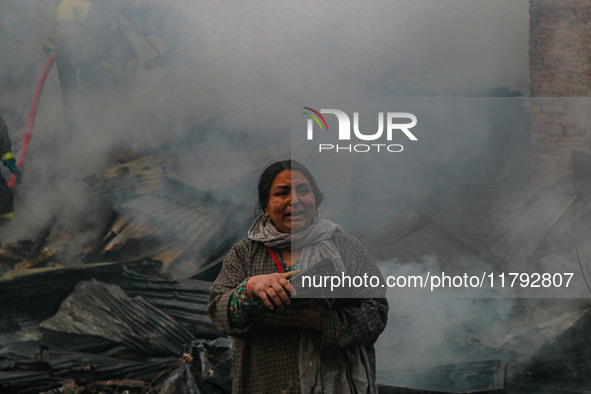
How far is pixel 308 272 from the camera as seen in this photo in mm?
2547

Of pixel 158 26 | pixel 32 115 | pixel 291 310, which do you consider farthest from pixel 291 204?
pixel 32 115

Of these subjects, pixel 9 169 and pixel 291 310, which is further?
pixel 9 169

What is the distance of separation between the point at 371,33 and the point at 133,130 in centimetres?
182

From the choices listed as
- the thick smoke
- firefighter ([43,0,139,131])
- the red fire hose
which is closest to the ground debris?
the thick smoke

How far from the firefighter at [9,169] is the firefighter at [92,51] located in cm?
47

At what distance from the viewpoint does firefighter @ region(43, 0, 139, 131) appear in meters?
5.07

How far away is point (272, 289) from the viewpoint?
246cm

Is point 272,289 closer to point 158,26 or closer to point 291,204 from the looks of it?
point 291,204

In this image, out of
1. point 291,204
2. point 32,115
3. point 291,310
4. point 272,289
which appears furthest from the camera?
point 32,115

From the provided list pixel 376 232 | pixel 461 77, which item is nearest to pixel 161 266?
pixel 376 232

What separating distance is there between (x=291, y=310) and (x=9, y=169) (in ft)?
10.8

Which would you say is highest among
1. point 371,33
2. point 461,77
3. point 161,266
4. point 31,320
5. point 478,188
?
point 371,33

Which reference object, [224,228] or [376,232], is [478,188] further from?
[224,228]

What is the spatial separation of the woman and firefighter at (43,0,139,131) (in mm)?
2595
